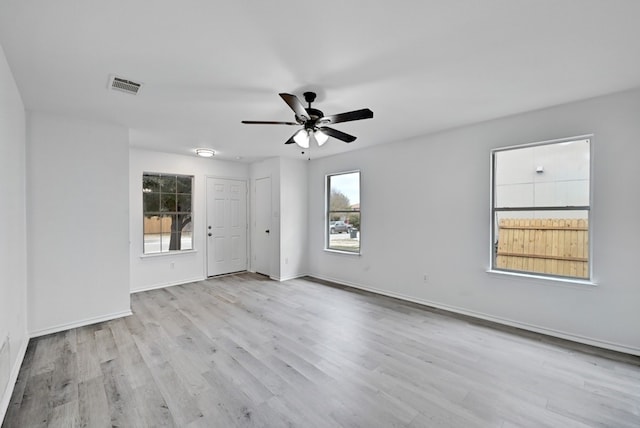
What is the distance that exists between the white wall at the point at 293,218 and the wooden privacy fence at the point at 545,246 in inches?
141

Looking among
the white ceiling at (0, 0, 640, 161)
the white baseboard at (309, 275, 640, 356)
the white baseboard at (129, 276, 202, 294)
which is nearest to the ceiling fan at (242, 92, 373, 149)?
the white ceiling at (0, 0, 640, 161)

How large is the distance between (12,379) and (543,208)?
17.4 feet

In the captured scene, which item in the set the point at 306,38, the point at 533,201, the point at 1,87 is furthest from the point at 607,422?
the point at 1,87

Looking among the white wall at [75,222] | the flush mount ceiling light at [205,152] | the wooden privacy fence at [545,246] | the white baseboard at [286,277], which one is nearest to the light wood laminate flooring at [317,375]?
the white wall at [75,222]

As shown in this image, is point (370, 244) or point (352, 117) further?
point (370, 244)

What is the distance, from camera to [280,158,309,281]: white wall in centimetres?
566

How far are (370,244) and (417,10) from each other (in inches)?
148

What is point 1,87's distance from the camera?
6.59ft

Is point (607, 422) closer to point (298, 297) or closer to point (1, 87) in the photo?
point (298, 297)

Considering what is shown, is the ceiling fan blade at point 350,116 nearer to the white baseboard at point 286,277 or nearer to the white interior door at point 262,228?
the white interior door at point 262,228

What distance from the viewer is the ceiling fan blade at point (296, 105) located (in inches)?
87.4

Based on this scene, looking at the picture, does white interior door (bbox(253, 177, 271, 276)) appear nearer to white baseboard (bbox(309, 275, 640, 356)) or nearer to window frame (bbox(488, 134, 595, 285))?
white baseboard (bbox(309, 275, 640, 356))

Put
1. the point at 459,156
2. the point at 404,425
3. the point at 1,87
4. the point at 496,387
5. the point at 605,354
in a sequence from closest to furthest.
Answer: the point at 404,425 < the point at 1,87 < the point at 496,387 < the point at 605,354 < the point at 459,156

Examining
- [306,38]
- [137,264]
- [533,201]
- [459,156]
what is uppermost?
[306,38]
